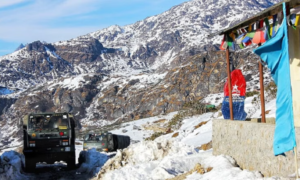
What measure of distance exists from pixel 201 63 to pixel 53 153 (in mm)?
159357

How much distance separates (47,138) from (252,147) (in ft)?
33.3

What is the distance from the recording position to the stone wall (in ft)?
25.5

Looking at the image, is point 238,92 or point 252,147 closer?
point 252,147

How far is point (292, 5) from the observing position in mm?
6863

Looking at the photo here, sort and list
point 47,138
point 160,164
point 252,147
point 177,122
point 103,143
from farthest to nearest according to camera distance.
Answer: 1. point 177,122
2. point 103,143
3. point 47,138
4. point 160,164
5. point 252,147

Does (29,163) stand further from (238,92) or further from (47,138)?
(238,92)

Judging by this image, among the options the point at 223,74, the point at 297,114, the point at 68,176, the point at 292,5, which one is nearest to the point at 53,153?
the point at 68,176

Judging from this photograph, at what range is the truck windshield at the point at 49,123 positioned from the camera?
16.8 m

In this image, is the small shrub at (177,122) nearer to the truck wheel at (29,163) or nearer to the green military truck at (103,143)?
the green military truck at (103,143)

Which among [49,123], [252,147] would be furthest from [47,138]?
[252,147]

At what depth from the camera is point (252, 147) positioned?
908 centimetres

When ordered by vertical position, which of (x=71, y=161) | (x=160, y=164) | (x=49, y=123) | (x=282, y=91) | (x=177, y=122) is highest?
(x=282, y=91)

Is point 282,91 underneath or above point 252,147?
above

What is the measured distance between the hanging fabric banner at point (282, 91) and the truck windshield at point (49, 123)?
11.7 m
